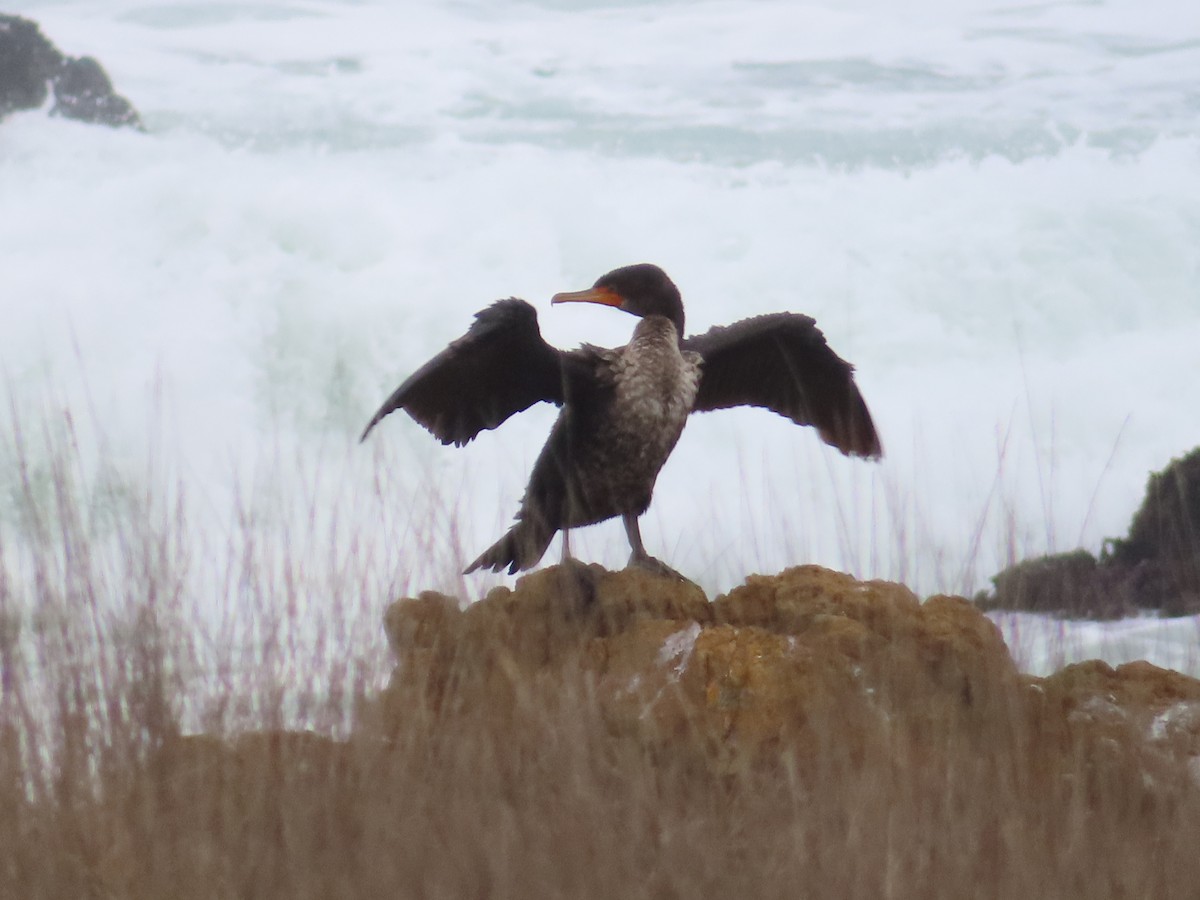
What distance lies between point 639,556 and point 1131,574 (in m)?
2.97

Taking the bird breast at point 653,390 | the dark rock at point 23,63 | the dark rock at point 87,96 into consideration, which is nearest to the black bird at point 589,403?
the bird breast at point 653,390

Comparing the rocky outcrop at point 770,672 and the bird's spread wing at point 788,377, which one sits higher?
the bird's spread wing at point 788,377

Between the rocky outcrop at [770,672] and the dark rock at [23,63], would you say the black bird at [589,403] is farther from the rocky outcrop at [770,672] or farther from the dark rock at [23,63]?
the dark rock at [23,63]

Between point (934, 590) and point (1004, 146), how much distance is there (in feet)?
78.3

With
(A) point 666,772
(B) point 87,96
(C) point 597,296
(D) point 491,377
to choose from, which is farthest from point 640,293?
(B) point 87,96

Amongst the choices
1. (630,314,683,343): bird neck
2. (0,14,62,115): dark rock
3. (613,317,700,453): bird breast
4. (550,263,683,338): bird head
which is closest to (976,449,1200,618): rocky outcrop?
(613,317,700,453): bird breast

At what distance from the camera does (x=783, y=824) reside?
298cm

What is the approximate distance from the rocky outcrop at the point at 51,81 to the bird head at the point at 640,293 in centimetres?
1707

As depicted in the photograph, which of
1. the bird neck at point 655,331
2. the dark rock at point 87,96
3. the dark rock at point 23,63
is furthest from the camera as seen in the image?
the dark rock at point 87,96

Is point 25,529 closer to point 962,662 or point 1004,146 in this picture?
point 962,662

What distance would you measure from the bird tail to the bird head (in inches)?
30.2

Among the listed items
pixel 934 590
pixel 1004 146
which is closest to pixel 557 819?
pixel 934 590

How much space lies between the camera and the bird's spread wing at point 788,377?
5.18 metres

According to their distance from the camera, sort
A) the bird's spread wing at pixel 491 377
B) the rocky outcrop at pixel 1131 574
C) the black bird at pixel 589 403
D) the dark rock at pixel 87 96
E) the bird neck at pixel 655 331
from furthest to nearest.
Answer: the dark rock at pixel 87 96 → the bird neck at pixel 655 331 → the black bird at pixel 589 403 → the bird's spread wing at pixel 491 377 → the rocky outcrop at pixel 1131 574
